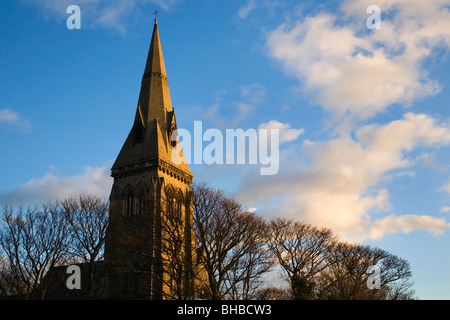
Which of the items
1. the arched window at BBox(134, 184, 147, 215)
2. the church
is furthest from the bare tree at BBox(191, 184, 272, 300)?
the arched window at BBox(134, 184, 147, 215)

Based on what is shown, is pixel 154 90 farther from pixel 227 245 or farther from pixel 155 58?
pixel 227 245

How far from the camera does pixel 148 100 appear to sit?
53.6 meters

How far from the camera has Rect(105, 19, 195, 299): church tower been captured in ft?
112

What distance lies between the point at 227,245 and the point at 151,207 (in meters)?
8.50

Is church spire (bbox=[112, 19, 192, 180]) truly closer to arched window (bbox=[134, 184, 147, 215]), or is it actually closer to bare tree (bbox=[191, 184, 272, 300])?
arched window (bbox=[134, 184, 147, 215])

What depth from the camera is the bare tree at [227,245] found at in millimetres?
32625

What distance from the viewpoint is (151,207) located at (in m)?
38.0

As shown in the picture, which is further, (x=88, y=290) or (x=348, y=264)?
(x=348, y=264)

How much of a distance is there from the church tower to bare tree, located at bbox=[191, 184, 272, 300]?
1.63 meters

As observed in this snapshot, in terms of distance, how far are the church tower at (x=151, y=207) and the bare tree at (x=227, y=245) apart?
Answer: 163 cm
